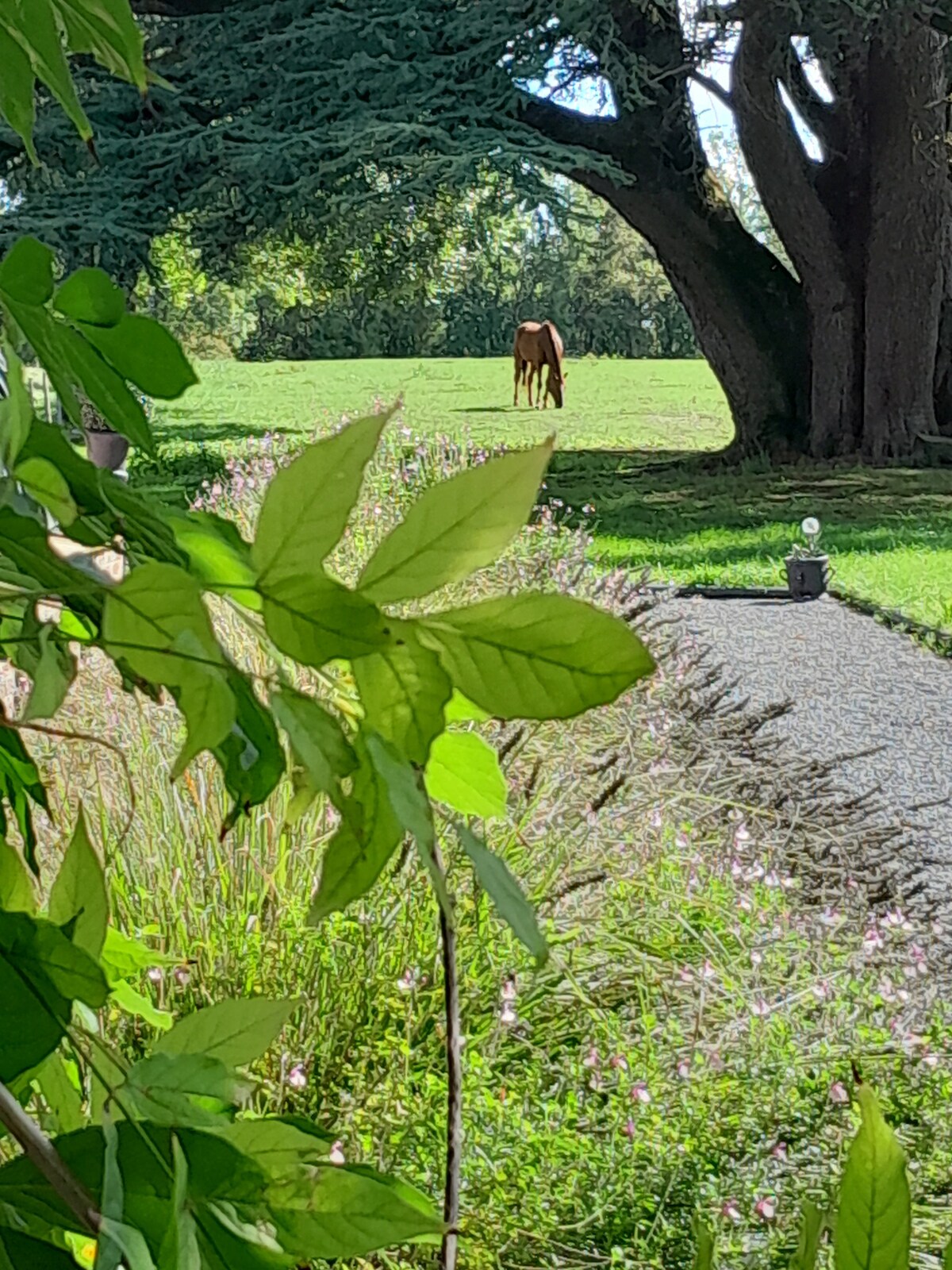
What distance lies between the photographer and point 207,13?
973 cm

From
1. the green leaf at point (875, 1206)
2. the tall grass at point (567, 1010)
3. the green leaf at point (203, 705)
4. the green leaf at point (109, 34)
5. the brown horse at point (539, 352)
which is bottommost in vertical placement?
the tall grass at point (567, 1010)

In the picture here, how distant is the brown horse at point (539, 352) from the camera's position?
1709cm

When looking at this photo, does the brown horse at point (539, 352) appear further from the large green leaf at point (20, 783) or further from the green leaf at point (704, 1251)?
the green leaf at point (704, 1251)

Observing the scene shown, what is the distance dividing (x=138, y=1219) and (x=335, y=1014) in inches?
65.9

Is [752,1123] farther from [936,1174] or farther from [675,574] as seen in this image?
[675,574]

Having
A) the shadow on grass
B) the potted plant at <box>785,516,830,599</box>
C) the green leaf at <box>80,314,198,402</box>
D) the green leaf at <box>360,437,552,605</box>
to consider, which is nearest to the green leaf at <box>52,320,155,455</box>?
the green leaf at <box>80,314,198,402</box>

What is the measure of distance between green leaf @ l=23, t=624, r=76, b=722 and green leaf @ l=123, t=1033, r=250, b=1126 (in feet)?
0.22

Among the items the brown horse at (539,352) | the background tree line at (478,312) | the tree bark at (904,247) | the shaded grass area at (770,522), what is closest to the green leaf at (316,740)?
the shaded grass area at (770,522)

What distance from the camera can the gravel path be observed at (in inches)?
142

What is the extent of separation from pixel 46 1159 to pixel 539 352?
1733cm

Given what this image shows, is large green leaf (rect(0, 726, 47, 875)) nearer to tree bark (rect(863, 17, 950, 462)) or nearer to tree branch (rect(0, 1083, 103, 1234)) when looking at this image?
tree branch (rect(0, 1083, 103, 1234))

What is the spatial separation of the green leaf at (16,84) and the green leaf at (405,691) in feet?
0.67

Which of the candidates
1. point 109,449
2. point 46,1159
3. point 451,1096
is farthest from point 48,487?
point 109,449

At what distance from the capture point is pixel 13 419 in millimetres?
264
